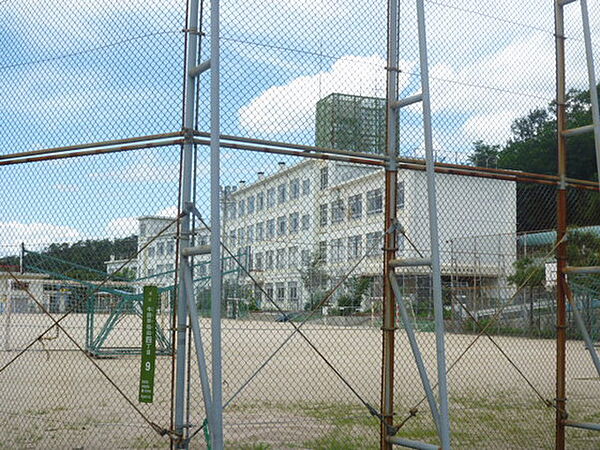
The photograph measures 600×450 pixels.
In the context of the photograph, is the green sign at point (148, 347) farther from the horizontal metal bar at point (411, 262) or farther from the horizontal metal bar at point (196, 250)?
the horizontal metal bar at point (411, 262)

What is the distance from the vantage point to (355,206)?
7.23 meters

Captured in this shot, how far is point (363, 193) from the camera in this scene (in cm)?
725

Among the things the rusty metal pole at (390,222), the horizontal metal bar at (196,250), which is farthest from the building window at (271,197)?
the horizontal metal bar at (196,250)

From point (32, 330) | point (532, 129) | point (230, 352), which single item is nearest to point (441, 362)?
point (532, 129)

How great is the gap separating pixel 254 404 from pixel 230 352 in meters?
9.46

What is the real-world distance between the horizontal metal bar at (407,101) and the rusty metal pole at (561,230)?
83.7 inches

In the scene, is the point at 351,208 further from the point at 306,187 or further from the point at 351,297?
the point at 351,297

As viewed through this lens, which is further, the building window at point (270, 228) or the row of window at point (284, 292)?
the row of window at point (284, 292)

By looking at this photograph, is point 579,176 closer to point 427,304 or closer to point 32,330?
point 427,304

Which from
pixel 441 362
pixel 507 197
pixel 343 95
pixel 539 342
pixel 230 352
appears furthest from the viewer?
pixel 539 342

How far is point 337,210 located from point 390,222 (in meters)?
0.97

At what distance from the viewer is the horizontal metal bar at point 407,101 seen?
5770 millimetres

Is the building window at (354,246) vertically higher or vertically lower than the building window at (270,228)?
lower

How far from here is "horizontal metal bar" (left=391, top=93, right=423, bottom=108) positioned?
18.9 feet
